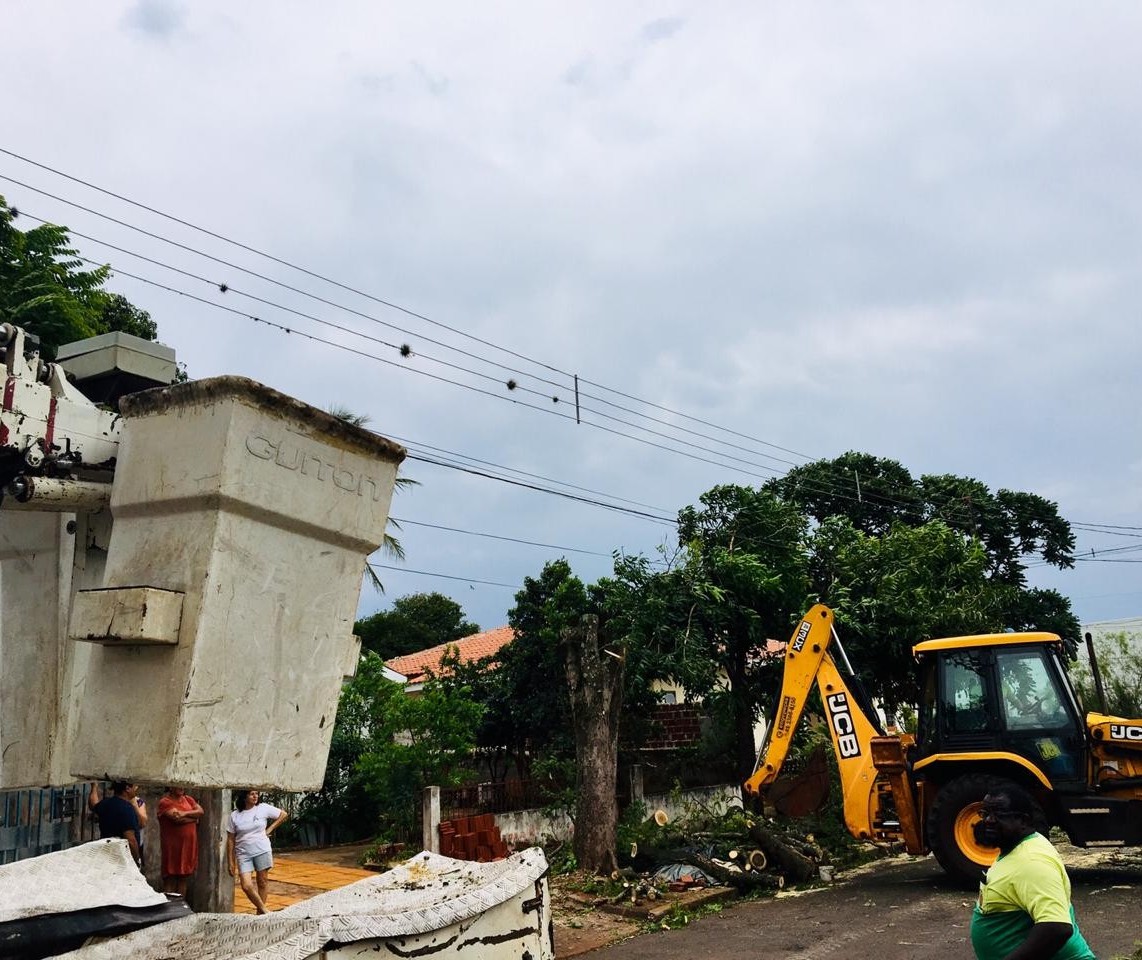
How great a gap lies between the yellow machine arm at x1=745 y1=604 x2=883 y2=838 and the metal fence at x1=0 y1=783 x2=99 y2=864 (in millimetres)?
6794

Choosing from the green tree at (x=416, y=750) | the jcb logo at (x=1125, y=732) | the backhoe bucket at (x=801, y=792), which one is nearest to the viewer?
the jcb logo at (x=1125, y=732)

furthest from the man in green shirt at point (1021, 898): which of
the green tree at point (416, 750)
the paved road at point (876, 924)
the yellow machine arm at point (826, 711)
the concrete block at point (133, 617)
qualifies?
the green tree at point (416, 750)

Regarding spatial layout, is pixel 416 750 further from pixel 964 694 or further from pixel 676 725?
pixel 964 694

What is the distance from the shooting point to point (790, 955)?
8.08 meters

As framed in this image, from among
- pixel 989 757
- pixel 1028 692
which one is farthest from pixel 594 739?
pixel 1028 692

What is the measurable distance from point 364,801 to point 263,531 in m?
14.5

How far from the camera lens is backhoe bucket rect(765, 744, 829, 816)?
14422 millimetres

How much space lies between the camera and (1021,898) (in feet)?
12.1

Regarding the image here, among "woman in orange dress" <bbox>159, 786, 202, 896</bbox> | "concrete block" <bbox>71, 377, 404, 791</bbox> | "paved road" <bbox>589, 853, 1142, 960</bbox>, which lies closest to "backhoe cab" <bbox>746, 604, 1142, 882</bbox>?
"paved road" <bbox>589, 853, 1142, 960</bbox>

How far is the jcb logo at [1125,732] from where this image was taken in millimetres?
9914

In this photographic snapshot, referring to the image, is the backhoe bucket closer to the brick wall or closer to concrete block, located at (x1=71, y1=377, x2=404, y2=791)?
the brick wall

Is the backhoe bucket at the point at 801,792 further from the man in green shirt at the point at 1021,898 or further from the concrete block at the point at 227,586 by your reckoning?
the concrete block at the point at 227,586

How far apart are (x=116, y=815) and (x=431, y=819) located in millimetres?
5057

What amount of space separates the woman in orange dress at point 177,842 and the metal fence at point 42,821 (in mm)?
535
